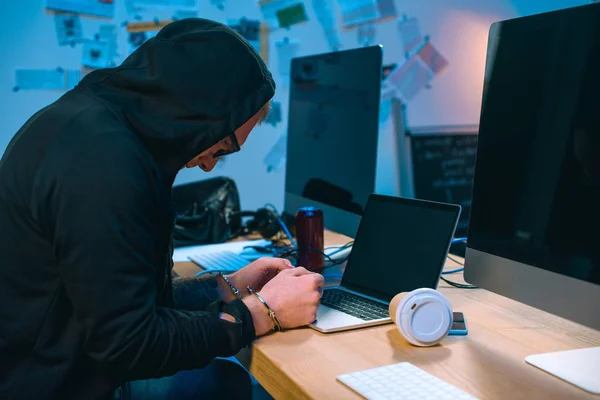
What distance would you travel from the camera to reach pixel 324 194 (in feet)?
5.54

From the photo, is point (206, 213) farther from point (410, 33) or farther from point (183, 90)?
point (410, 33)

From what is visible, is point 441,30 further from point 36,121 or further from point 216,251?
point 36,121

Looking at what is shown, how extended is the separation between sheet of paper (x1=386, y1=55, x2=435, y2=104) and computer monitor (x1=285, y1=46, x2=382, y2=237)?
105cm

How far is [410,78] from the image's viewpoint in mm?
2879

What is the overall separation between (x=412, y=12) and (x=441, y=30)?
0.61 ft

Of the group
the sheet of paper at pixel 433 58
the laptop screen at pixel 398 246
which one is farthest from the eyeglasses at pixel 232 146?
the sheet of paper at pixel 433 58

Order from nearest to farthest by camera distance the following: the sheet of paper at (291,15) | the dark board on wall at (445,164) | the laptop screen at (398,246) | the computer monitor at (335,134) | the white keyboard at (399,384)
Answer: the white keyboard at (399,384) < the laptop screen at (398,246) < the computer monitor at (335,134) < the dark board on wall at (445,164) < the sheet of paper at (291,15)

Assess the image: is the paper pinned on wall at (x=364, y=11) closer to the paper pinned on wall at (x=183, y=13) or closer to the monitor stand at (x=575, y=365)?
the paper pinned on wall at (x=183, y=13)

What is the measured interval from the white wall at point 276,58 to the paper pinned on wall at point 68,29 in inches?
0.9

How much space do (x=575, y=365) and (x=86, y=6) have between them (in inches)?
81.5

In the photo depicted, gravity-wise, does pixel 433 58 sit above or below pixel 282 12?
below

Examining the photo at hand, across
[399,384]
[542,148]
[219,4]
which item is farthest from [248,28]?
[399,384]

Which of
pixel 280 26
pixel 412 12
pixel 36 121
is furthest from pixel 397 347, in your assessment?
pixel 412 12

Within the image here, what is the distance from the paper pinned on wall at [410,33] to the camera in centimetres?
280
